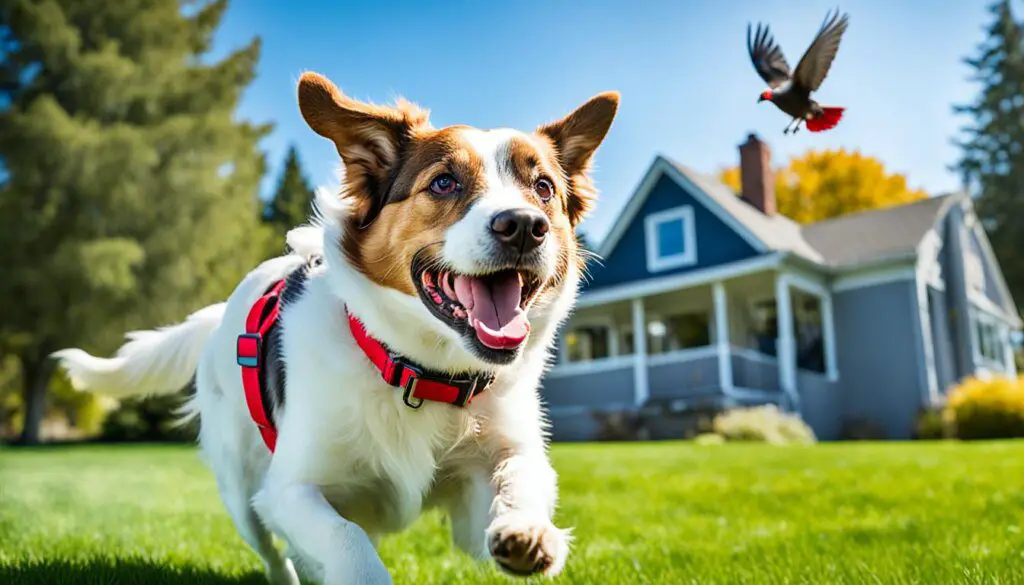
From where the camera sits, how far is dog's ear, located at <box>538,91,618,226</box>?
3.75m

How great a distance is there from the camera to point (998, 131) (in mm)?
45406

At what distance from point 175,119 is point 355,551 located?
2838cm

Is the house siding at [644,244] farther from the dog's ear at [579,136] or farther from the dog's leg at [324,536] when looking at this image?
the dog's leg at [324,536]

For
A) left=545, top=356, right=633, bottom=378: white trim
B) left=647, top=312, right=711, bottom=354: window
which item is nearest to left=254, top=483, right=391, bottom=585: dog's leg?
left=545, top=356, right=633, bottom=378: white trim

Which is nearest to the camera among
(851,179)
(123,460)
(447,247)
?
(447,247)

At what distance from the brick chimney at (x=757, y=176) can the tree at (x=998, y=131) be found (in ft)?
83.4

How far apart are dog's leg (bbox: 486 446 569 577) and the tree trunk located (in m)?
27.6

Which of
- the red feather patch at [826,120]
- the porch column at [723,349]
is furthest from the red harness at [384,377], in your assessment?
the porch column at [723,349]

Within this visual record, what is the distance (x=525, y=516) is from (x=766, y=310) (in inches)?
830

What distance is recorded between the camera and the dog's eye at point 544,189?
3412 millimetres

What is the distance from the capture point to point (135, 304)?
86.0 feet

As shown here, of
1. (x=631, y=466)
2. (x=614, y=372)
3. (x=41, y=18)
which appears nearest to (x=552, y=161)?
(x=631, y=466)

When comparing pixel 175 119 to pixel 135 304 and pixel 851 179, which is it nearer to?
pixel 135 304

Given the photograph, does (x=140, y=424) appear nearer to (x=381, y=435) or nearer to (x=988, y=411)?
(x=988, y=411)
